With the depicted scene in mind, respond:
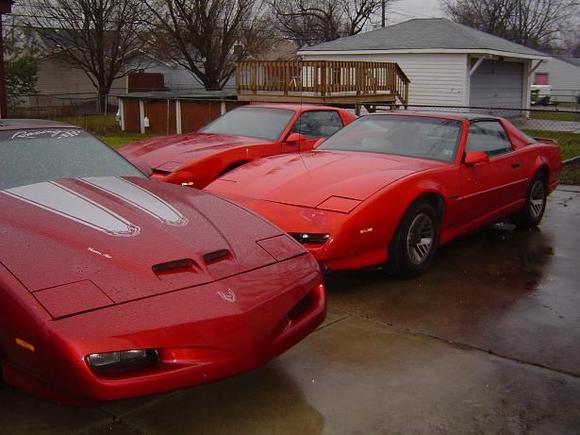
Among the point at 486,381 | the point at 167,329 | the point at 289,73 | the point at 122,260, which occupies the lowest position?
the point at 486,381

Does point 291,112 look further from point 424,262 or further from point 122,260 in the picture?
point 122,260

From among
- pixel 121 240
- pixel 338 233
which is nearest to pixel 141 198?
pixel 121 240

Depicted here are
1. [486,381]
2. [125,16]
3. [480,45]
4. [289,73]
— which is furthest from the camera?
[125,16]

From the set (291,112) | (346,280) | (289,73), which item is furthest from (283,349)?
(289,73)

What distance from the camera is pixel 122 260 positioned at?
2867mm

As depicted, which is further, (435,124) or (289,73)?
(289,73)

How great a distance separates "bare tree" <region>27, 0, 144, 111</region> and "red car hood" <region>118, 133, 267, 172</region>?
20931mm

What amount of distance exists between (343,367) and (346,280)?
162 centimetres

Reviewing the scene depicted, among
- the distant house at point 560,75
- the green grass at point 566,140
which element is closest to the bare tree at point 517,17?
the distant house at point 560,75

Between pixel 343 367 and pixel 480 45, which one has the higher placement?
pixel 480 45

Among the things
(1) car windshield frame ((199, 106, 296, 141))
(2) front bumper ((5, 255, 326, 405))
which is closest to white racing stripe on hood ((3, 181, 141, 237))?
(2) front bumper ((5, 255, 326, 405))

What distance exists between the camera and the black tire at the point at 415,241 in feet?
16.3

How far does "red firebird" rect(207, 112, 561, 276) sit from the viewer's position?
4.67 meters

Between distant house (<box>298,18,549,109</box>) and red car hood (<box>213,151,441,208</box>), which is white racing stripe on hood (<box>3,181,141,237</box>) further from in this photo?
distant house (<box>298,18,549,109</box>)
